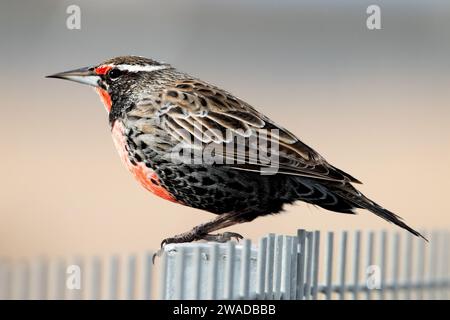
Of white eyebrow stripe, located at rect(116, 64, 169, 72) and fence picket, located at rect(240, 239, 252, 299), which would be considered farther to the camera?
white eyebrow stripe, located at rect(116, 64, 169, 72)

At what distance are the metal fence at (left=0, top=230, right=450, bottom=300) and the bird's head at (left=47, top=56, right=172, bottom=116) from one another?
38.5 inches

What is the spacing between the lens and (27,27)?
60.2 ft

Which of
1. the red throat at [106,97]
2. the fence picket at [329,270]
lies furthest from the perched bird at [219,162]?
the fence picket at [329,270]

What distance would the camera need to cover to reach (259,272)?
5.51 meters

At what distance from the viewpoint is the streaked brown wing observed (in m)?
5.51

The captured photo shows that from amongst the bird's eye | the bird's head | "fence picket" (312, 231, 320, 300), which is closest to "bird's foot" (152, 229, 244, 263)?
"fence picket" (312, 231, 320, 300)

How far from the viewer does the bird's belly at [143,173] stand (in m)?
5.53

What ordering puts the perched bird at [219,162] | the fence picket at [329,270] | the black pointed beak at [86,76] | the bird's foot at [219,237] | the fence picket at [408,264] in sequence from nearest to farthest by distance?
the perched bird at [219,162], the bird's foot at [219,237], the black pointed beak at [86,76], the fence picket at [329,270], the fence picket at [408,264]

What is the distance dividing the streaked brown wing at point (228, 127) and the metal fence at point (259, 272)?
0.40m

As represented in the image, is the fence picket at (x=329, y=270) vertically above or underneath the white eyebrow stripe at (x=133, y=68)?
underneath

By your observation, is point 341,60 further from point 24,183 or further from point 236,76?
point 24,183

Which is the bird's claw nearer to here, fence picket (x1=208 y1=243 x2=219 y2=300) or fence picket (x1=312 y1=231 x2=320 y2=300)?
fence picket (x1=208 y1=243 x2=219 y2=300)

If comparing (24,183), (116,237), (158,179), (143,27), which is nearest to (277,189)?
(158,179)

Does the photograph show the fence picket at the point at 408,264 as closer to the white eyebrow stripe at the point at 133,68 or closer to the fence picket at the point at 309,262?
the fence picket at the point at 309,262
